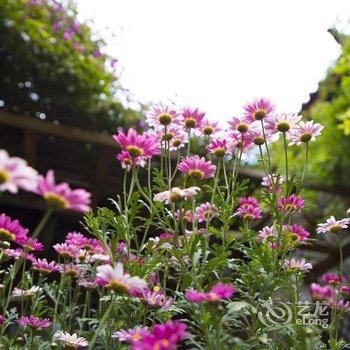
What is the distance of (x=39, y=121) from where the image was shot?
2834 mm

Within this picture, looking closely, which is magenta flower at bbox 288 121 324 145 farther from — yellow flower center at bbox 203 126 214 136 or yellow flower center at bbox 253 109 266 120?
yellow flower center at bbox 203 126 214 136

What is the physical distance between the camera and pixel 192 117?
1.23 m

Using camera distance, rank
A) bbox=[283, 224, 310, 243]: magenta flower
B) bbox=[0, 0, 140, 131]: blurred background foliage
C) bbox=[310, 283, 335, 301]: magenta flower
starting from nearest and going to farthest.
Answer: bbox=[283, 224, 310, 243]: magenta flower
bbox=[310, 283, 335, 301]: magenta flower
bbox=[0, 0, 140, 131]: blurred background foliage

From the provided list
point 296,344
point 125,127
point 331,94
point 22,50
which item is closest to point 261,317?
point 296,344

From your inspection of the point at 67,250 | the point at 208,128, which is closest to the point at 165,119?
the point at 208,128

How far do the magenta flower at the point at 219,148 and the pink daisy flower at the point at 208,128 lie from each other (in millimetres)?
43

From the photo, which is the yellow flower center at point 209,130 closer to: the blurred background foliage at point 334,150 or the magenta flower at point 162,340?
the magenta flower at point 162,340

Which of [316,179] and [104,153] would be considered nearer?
[104,153]

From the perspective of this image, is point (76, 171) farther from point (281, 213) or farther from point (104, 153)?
point (281, 213)

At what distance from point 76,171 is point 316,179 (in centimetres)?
149

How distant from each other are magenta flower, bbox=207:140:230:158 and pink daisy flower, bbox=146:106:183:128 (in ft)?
0.31

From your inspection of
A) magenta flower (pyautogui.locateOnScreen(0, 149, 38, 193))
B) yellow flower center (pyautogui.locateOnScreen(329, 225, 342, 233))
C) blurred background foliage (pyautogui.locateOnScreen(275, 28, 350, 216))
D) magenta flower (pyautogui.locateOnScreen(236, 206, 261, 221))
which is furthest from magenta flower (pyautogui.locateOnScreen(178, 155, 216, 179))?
blurred background foliage (pyautogui.locateOnScreen(275, 28, 350, 216))

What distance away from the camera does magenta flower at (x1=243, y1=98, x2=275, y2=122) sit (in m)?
1.20

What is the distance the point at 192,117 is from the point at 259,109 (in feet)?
0.52
